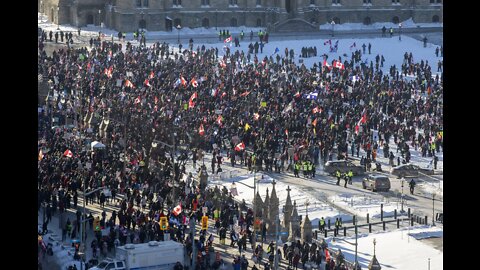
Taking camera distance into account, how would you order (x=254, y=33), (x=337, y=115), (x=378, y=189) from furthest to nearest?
(x=254, y=33)
(x=337, y=115)
(x=378, y=189)

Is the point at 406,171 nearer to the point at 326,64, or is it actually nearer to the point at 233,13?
the point at 326,64

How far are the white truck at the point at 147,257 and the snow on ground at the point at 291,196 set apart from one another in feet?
29.9

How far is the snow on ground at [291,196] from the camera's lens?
51.9 meters

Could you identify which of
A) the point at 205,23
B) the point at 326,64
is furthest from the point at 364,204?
the point at 205,23

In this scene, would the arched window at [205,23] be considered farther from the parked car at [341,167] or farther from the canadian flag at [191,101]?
the parked car at [341,167]

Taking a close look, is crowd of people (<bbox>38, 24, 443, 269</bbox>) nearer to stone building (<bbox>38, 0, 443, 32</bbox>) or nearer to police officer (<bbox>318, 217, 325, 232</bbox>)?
police officer (<bbox>318, 217, 325, 232</bbox>)

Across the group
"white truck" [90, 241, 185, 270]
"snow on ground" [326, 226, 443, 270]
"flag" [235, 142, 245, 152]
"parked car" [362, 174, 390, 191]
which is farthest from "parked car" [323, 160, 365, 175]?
"white truck" [90, 241, 185, 270]

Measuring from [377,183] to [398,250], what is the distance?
40.8 feet

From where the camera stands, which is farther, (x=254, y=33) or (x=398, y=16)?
(x=398, y=16)

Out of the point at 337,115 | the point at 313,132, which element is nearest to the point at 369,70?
the point at 337,115

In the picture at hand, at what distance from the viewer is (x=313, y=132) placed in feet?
221
